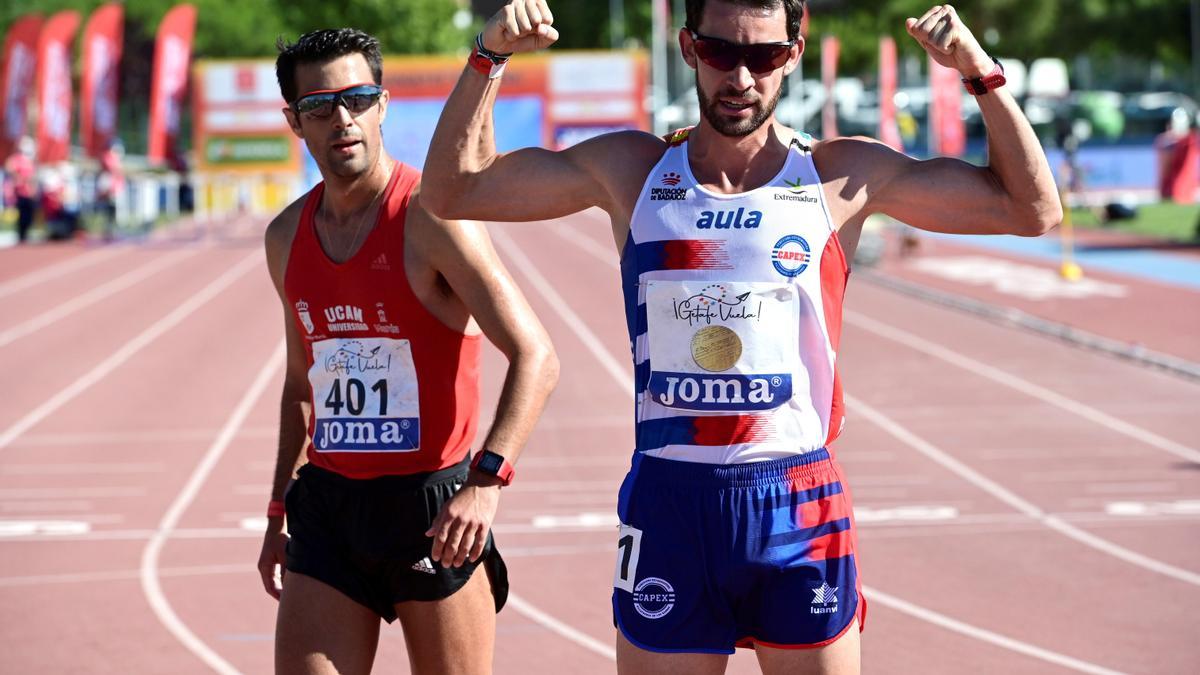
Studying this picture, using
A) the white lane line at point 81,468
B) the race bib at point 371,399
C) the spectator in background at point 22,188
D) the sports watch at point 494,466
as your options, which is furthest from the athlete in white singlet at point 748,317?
the spectator in background at point 22,188

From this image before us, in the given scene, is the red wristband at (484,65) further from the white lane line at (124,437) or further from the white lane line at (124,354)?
the white lane line at (124,354)

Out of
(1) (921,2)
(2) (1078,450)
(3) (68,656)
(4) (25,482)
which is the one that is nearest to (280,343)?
(4) (25,482)

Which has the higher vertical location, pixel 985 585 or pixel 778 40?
pixel 778 40

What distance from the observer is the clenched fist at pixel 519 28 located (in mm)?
3266

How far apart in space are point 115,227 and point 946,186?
36917 mm

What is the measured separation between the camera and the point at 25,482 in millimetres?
11148

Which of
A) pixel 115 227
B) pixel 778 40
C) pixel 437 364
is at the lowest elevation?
pixel 115 227

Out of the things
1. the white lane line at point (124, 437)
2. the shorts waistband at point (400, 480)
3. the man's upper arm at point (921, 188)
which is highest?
the man's upper arm at point (921, 188)

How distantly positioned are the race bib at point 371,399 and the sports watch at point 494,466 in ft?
1.15

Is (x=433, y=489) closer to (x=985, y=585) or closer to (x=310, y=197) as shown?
(x=310, y=197)

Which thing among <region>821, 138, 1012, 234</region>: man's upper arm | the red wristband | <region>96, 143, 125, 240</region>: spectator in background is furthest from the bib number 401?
<region>96, 143, 125, 240</region>: spectator in background

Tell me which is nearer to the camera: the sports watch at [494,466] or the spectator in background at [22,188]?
the sports watch at [494,466]

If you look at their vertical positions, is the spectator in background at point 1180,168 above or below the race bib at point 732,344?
below

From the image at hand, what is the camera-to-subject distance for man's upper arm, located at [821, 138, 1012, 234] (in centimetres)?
333
